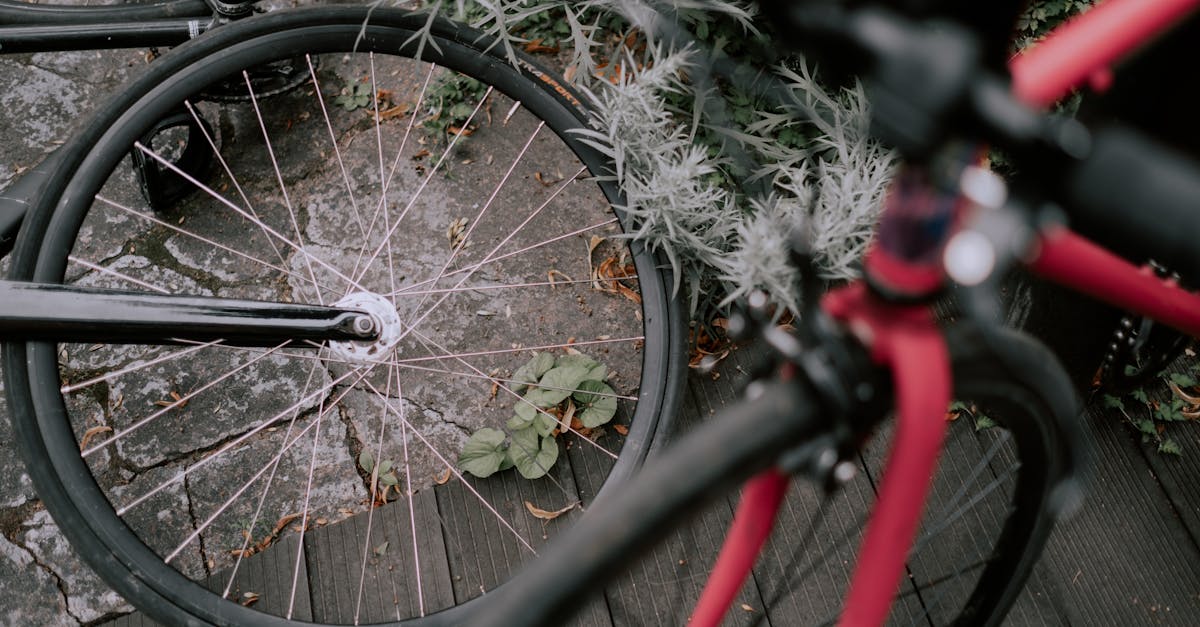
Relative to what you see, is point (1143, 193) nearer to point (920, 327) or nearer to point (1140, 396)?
point (920, 327)

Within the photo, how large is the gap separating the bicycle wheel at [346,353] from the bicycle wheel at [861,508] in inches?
18.0

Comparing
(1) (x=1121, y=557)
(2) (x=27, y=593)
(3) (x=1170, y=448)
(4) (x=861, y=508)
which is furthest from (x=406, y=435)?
(3) (x=1170, y=448)

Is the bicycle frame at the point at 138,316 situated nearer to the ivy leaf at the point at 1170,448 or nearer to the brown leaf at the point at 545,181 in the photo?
the brown leaf at the point at 545,181

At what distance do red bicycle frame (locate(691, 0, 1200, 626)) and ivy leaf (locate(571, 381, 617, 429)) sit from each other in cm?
93

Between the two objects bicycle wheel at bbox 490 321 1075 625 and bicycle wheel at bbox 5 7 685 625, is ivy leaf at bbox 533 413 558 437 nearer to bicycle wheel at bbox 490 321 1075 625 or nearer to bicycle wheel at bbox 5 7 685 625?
bicycle wheel at bbox 5 7 685 625

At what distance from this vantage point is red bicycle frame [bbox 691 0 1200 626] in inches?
28.8

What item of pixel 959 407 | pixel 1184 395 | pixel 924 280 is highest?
pixel 924 280

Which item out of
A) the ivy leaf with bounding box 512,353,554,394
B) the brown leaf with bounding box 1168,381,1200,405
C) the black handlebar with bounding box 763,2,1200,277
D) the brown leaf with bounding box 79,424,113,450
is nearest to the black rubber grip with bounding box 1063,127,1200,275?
the black handlebar with bounding box 763,2,1200,277

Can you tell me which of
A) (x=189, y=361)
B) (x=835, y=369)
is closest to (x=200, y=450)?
(x=189, y=361)

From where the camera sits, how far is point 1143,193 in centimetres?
65

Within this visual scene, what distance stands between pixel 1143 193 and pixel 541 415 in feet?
4.45

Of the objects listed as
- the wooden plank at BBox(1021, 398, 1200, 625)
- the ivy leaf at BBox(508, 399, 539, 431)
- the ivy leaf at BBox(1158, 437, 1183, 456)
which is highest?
the ivy leaf at BBox(508, 399, 539, 431)

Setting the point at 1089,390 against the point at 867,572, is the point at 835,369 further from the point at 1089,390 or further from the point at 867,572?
the point at 1089,390

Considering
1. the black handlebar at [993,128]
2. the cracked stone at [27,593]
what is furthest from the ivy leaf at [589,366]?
the black handlebar at [993,128]
